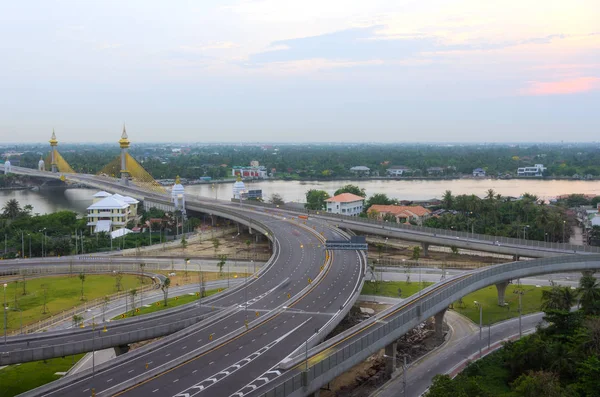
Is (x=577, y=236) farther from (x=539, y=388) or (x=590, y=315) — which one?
(x=539, y=388)

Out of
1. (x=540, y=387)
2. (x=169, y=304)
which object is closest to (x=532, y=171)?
(x=169, y=304)

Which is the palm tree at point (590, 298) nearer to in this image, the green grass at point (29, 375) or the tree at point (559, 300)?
the tree at point (559, 300)

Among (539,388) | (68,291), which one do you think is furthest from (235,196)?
(539,388)

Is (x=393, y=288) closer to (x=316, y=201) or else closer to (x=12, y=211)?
(x=316, y=201)

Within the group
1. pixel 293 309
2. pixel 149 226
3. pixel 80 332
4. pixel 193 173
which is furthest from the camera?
pixel 193 173

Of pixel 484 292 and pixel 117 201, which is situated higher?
pixel 117 201

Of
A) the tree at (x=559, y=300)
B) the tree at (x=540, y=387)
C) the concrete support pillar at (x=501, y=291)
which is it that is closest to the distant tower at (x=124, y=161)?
the concrete support pillar at (x=501, y=291)
